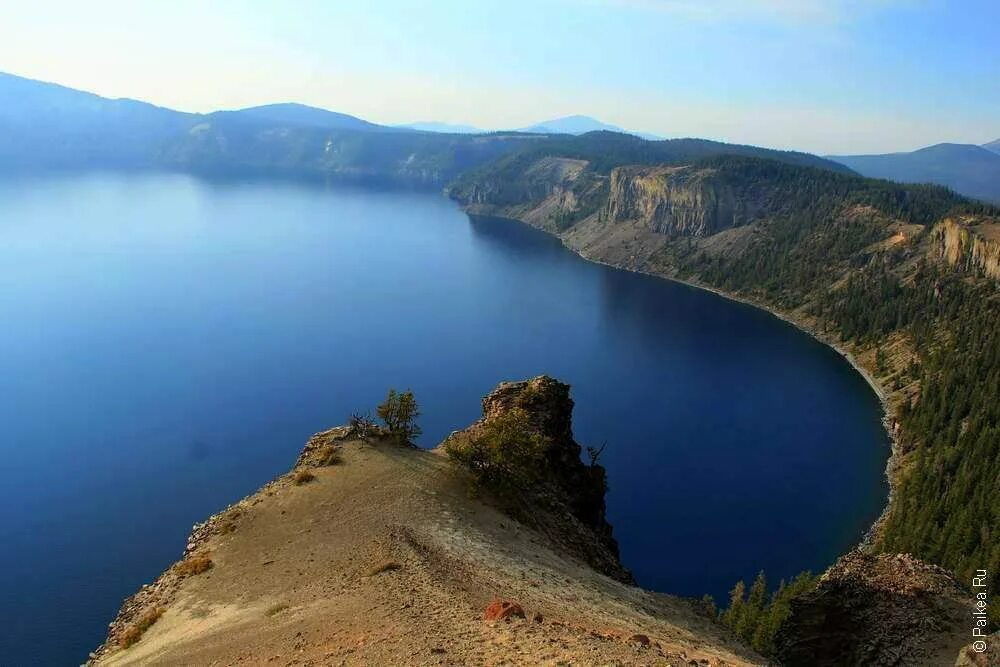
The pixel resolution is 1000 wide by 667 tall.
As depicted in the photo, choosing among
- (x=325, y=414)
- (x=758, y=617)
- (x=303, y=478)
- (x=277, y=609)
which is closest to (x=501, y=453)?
(x=303, y=478)

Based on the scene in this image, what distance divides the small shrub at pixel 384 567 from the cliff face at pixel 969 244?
614 ft

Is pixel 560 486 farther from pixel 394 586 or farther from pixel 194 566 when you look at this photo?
pixel 194 566

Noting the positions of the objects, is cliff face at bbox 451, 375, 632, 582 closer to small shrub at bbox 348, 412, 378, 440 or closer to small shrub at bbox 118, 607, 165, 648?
small shrub at bbox 348, 412, 378, 440

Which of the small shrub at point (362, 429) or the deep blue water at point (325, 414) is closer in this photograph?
the small shrub at point (362, 429)

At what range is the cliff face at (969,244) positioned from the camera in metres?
169

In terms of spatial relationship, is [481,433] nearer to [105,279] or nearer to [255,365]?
[255,365]

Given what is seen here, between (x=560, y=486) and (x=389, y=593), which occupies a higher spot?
(x=389, y=593)

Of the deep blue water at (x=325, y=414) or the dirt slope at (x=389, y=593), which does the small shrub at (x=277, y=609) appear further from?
the deep blue water at (x=325, y=414)

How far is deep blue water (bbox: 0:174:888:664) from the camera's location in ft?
257

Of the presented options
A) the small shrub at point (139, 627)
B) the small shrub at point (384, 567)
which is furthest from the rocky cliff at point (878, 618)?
the small shrub at point (139, 627)

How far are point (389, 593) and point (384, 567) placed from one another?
2.93m

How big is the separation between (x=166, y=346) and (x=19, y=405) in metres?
33.2

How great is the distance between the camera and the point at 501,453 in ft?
148

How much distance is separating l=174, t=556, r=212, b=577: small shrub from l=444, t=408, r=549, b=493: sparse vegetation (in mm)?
16750
